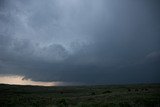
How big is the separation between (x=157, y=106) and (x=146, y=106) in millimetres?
1525

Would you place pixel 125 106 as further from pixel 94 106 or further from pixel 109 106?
pixel 94 106

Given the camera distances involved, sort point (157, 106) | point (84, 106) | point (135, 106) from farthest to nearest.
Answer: point (84, 106) → point (135, 106) → point (157, 106)

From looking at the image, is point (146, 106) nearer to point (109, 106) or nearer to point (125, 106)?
point (125, 106)

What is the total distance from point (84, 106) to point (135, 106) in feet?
21.4

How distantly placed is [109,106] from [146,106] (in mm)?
4537

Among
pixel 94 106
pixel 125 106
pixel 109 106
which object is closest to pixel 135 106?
pixel 125 106

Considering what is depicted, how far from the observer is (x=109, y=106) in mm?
27656

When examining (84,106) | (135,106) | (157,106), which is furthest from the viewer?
(84,106)

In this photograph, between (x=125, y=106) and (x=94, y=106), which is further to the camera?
(x=94, y=106)

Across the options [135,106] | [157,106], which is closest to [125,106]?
[135,106]

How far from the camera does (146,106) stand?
85.4 feet

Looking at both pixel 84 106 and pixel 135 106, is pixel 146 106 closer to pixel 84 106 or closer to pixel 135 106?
pixel 135 106

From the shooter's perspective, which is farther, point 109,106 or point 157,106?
point 109,106

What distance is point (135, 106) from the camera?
26469mm
